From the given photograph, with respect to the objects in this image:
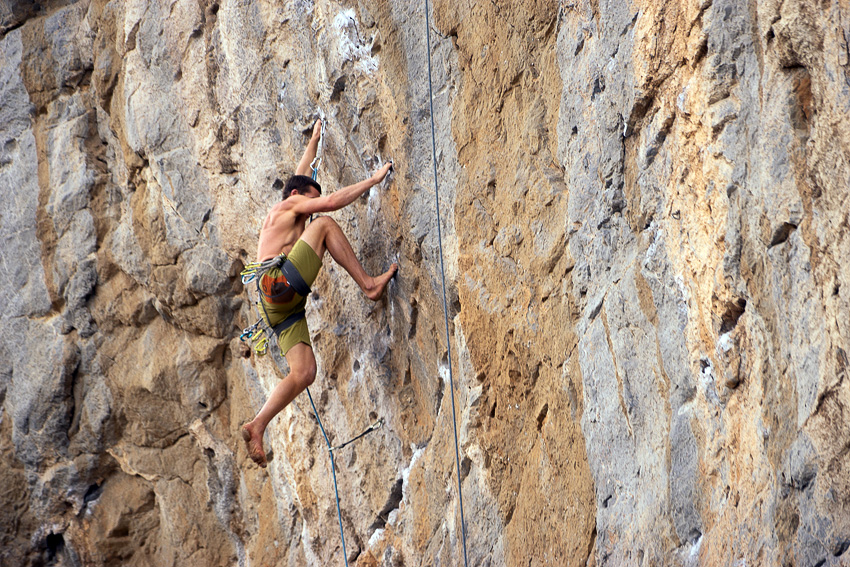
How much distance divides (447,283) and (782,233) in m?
2.18

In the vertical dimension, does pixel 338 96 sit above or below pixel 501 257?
above

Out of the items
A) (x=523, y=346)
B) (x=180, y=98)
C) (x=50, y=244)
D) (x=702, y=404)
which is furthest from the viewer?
(x=50, y=244)

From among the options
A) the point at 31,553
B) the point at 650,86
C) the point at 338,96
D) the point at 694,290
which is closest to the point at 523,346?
the point at 694,290

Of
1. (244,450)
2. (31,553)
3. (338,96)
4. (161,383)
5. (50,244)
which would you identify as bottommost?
(31,553)

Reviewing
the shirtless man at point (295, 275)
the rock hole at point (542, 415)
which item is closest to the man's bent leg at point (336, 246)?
the shirtless man at point (295, 275)

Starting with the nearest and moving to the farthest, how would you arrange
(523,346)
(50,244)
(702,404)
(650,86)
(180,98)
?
(702,404) < (650,86) < (523,346) < (180,98) < (50,244)

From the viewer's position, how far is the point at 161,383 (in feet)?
23.2

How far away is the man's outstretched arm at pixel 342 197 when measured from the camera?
4.64m

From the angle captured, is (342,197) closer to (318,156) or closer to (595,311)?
(318,156)

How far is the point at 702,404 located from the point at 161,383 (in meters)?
5.19

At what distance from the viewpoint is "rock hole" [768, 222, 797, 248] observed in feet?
9.02

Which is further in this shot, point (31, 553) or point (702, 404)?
point (31, 553)

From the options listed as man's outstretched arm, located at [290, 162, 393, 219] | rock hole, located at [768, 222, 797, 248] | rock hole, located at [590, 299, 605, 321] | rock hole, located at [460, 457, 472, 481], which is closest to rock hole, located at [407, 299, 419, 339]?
man's outstretched arm, located at [290, 162, 393, 219]

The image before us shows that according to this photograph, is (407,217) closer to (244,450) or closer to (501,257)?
(501,257)
